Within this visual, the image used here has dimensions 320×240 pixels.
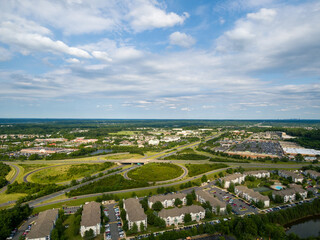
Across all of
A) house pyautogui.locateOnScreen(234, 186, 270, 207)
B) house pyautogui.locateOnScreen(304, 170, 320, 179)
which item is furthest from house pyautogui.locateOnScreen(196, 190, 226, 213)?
house pyautogui.locateOnScreen(304, 170, 320, 179)

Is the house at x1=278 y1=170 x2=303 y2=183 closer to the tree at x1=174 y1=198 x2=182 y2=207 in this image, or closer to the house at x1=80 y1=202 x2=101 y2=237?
the tree at x1=174 y1=198 x2=182 y2=207

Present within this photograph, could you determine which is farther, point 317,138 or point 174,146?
point 317,138

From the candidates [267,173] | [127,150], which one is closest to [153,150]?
[127,150]

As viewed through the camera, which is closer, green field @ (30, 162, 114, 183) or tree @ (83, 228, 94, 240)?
tree @ (83, 228, 94, 240)

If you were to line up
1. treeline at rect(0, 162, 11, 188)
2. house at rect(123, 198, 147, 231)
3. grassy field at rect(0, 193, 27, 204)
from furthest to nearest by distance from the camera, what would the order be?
treeline at rect(0, 162, 11, 188) → grassy field at rect(0, 193, 27, 204) → house at rect(123, 198, 147, 231)

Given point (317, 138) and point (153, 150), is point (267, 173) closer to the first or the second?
point (153, 150)

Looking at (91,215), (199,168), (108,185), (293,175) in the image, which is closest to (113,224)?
(91,215)

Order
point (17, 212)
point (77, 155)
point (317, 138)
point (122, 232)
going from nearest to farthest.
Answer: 1. point (122, 232)
2. point (17, 212)
3. point (77, 155)
4. point (317, 138)
